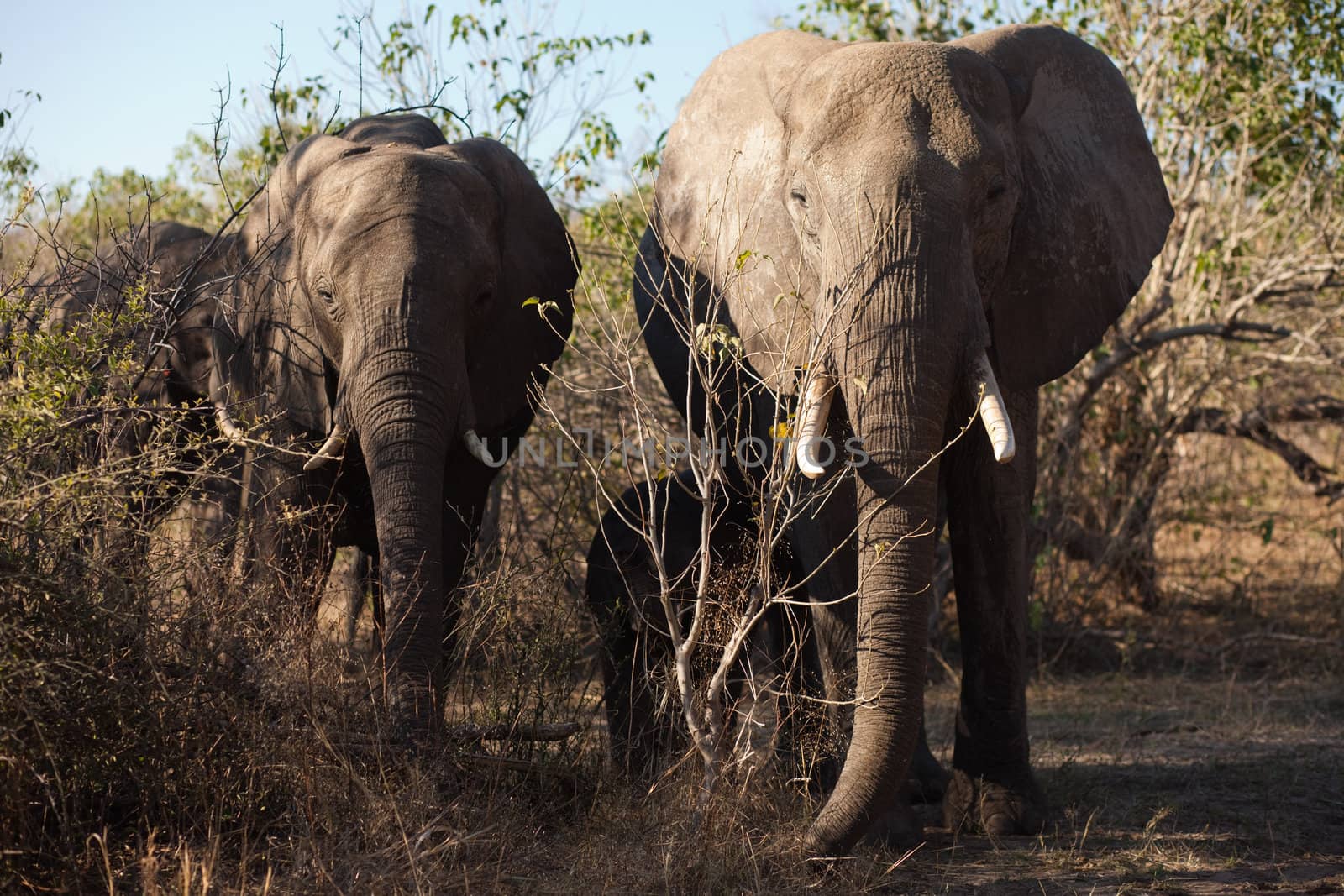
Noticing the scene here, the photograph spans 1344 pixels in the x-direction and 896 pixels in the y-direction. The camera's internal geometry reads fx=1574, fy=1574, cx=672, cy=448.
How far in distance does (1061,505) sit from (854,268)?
5216mm

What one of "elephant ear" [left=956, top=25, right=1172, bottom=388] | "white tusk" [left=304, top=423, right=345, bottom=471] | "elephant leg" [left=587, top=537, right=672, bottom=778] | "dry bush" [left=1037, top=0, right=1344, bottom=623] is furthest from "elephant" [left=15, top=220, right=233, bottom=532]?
"dry bush" [left=1037, top=0, right=1344, bottom=623]

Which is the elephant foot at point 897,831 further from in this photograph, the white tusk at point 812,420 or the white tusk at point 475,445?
the white tusk at point 475,445

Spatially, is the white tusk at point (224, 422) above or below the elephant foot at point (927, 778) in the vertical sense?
above

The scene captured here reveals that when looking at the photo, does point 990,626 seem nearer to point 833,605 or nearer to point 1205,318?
point 833,605

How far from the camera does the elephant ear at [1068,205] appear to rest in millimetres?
5973

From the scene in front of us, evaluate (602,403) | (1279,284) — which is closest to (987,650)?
(602,403)

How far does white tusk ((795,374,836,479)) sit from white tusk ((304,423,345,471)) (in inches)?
82.1

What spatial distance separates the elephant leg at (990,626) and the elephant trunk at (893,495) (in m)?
1.07

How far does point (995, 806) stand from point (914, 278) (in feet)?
7.29

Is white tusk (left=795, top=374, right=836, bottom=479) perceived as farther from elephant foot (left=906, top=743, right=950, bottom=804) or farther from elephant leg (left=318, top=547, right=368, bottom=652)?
elephant foot (left=906, top=743, right=950, bottom=804)

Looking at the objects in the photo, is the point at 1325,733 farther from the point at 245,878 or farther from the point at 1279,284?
the point at 245,878

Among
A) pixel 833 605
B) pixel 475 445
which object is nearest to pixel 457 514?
pixel 475 445

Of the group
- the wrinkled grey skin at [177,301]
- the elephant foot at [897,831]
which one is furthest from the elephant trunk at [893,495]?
the wrinkled grey skin at [177,301]

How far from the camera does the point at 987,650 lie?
246 inches
